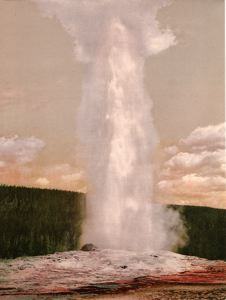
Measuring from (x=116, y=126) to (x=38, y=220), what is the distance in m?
1.10

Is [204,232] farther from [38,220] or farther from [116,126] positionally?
[38,220]

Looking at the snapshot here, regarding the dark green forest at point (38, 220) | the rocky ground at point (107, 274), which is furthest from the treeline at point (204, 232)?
the dark green forest at point (38, 220)

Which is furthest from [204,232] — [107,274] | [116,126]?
[116,126]

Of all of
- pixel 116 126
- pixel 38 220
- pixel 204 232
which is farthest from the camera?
pixel 204 232

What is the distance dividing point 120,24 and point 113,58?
1.06ft

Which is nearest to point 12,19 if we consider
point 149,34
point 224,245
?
point 149,34

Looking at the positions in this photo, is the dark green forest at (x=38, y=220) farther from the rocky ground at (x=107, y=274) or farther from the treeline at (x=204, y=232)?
the treeline at (x=204, y=232)

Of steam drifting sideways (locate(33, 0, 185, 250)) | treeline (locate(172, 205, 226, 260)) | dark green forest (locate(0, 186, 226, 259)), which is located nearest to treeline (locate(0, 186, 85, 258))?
dark green forest (locate(0, 186, 226, 259))

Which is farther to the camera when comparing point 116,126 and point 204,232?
point 204,232

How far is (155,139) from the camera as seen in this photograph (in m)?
5.16

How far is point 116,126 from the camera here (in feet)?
16.7

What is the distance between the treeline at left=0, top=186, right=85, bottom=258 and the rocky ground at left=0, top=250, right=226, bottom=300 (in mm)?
99

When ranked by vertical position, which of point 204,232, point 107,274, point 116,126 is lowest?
point 107,274

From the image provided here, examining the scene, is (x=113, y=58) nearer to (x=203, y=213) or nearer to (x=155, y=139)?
(x=155, y=139)
